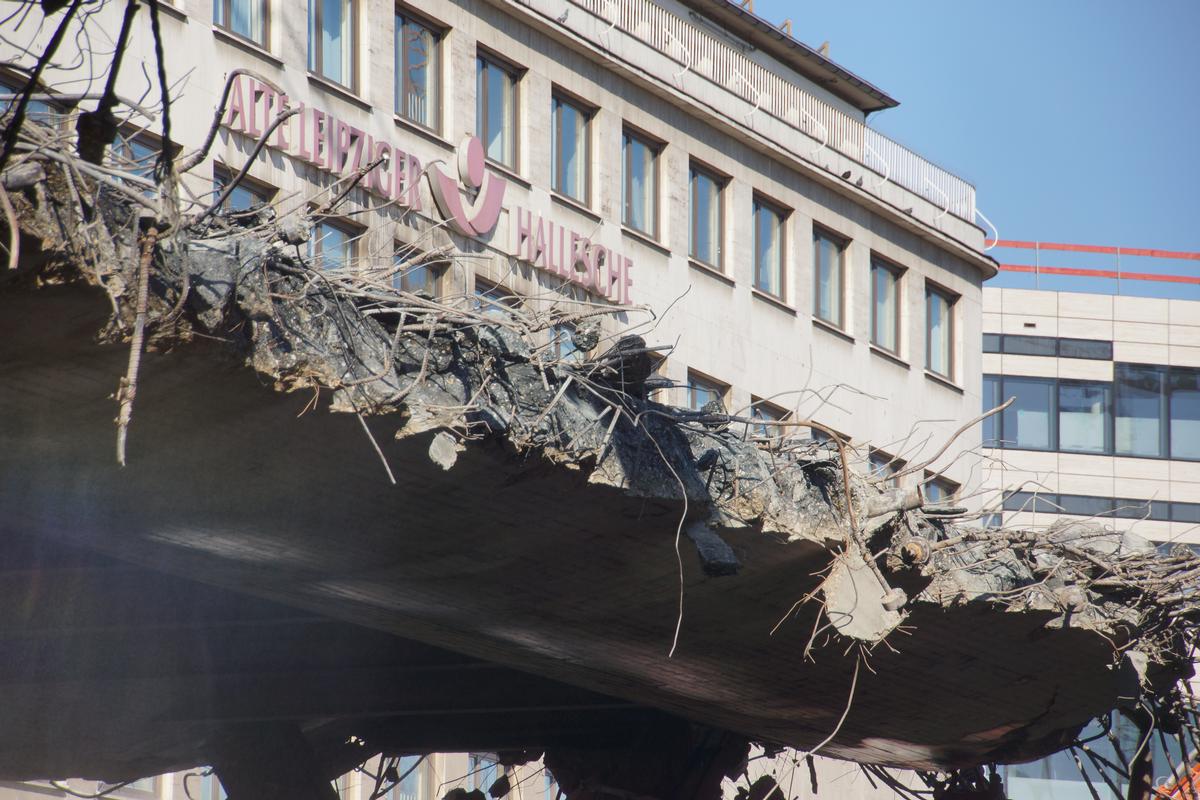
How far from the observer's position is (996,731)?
46.2 feet

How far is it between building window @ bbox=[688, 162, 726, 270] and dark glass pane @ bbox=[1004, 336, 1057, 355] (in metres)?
19.5

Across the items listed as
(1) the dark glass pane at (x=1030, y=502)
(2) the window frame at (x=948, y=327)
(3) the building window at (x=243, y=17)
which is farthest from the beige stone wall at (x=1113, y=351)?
(3) the building window at (x=243, y=17)

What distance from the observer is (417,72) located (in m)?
32.1

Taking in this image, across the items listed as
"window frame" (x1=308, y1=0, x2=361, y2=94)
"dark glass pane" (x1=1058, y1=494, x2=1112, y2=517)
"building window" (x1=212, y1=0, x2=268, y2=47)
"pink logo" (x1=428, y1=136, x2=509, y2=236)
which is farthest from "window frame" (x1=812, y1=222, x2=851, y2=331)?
"dark glass pane" (x1=1058, y1=494, x2=1112, y2=517)

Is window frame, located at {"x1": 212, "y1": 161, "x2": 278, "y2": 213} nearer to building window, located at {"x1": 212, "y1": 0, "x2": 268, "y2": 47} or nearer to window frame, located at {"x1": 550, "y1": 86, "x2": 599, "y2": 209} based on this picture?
building window, located at {"x1": 212, "y1": 0, "x2": 268, "y2": 47}

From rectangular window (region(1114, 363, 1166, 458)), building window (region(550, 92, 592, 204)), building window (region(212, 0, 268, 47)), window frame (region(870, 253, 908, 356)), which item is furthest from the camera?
rectangular window (region(1114, 363, 1166, 458))

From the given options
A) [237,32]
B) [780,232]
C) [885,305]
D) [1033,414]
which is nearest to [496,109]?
[237,32]

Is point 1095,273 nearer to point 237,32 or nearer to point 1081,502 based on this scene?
point 1081,502

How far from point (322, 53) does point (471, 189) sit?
365 centimetres

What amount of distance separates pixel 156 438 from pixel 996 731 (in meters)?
8.22

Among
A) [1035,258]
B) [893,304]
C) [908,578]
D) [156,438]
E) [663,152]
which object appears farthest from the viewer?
A: [1035,258]

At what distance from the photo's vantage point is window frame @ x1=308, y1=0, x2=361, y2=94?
3009 cm

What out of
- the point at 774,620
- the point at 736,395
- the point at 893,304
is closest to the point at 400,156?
the point at 736,395

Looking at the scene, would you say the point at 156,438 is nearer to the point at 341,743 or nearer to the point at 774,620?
the point at 774,620
